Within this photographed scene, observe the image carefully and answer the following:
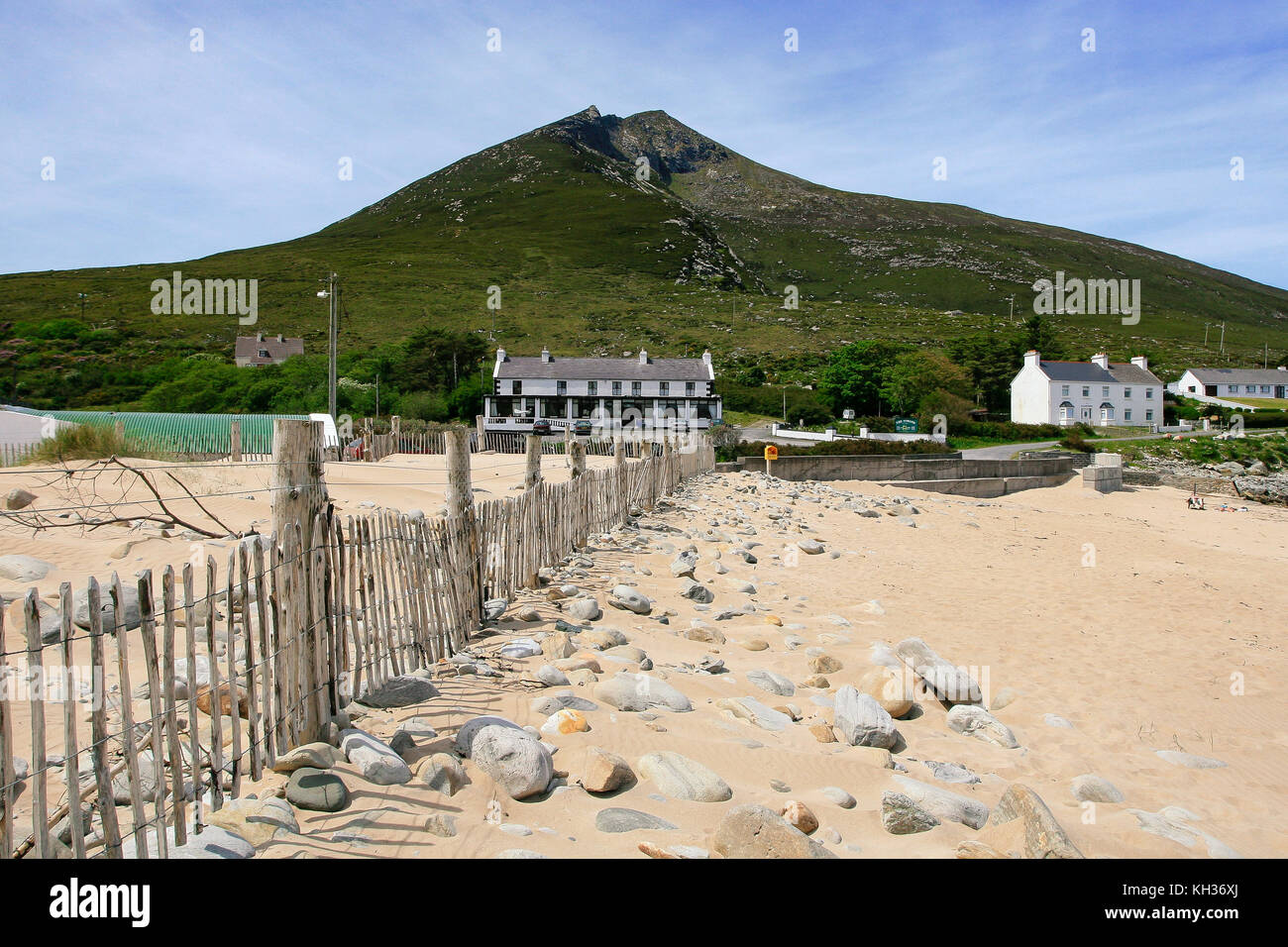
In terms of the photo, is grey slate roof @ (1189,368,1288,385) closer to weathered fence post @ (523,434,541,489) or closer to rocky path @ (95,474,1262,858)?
rocky path @ (95,474,1262,858)

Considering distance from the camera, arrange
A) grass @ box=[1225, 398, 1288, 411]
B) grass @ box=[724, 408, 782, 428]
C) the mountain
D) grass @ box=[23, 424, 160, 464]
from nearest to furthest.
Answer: grass @ box=[23, 424, 160, 464], grass @ box=[724, 408, 782, 428], grass @ box=[1225, 398, 1288, 411], the mountain

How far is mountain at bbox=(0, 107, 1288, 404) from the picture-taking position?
3324 inches

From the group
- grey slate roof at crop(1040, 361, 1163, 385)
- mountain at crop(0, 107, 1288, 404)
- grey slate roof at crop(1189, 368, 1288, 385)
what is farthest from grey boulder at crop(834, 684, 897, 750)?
grey slate roof at crop(1189, 368, 1288, 385)

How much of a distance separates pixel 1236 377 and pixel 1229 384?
5.41 ft

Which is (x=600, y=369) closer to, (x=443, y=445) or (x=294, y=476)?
(x=443, y=445)

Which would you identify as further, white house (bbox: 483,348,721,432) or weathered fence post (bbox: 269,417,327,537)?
white house (bbox: 483,348,721,432)

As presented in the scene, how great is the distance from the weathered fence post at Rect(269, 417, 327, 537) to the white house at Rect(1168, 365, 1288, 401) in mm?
88160

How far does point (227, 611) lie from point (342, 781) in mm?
979

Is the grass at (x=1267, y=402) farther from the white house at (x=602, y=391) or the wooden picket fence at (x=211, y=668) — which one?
the wooden picket fence at (x=211, y=668)

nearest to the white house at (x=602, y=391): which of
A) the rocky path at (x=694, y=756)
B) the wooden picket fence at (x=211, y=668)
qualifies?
the rocky path at (x=694, y=756)

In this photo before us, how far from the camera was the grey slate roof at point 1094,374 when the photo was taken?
63.4 meters

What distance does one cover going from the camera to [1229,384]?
74.8 meters

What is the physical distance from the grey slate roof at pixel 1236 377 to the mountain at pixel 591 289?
17.8m
